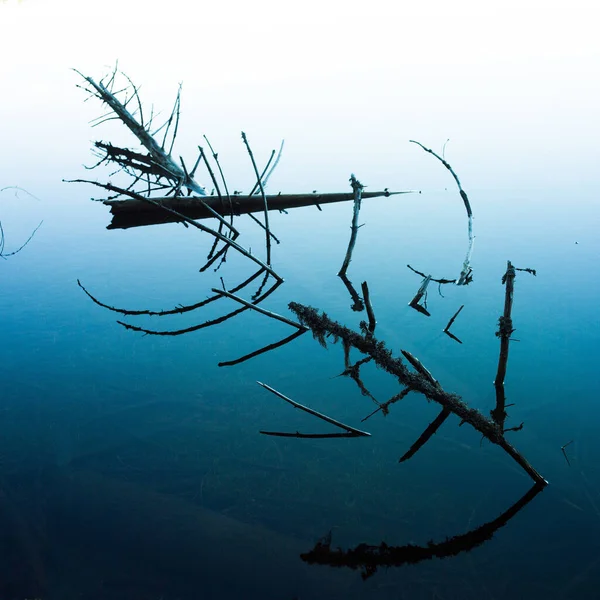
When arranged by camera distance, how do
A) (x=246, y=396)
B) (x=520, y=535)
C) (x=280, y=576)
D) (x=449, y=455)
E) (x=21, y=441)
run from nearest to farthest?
(x=280, y=576) → (x=520, y=535) → (x=449, y=455) → (x=21, y=441) → (x=246, y=396)

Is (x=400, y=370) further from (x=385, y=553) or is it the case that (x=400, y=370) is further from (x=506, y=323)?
(x=385, y=553)

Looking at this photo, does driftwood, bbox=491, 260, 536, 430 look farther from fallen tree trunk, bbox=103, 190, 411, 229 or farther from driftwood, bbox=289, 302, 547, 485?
fallen tree trunk, bbox=103, 190, 411, 229

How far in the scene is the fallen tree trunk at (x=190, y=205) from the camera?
6285 mm

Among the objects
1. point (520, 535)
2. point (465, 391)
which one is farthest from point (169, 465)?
point (465, 391)

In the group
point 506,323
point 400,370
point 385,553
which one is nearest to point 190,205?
point 400,370

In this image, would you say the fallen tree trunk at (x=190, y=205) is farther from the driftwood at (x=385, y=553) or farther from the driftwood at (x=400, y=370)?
the driftwood at (x=385, y=553)

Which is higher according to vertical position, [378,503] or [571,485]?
[571,485]

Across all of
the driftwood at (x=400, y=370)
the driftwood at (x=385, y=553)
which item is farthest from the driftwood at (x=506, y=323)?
the driftwood at (x=385, y=553)

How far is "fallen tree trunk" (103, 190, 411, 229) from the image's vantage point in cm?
629

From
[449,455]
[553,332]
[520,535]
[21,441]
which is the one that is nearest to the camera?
[520,535]

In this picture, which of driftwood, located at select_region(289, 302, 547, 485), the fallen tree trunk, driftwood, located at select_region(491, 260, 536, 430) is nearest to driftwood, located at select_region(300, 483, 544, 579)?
driftwood, located at select_region(289, 302, 547, 485)

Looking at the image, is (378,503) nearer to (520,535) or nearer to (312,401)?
(520,535)

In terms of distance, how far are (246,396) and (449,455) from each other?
2.85 metres

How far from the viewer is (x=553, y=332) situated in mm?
8992
